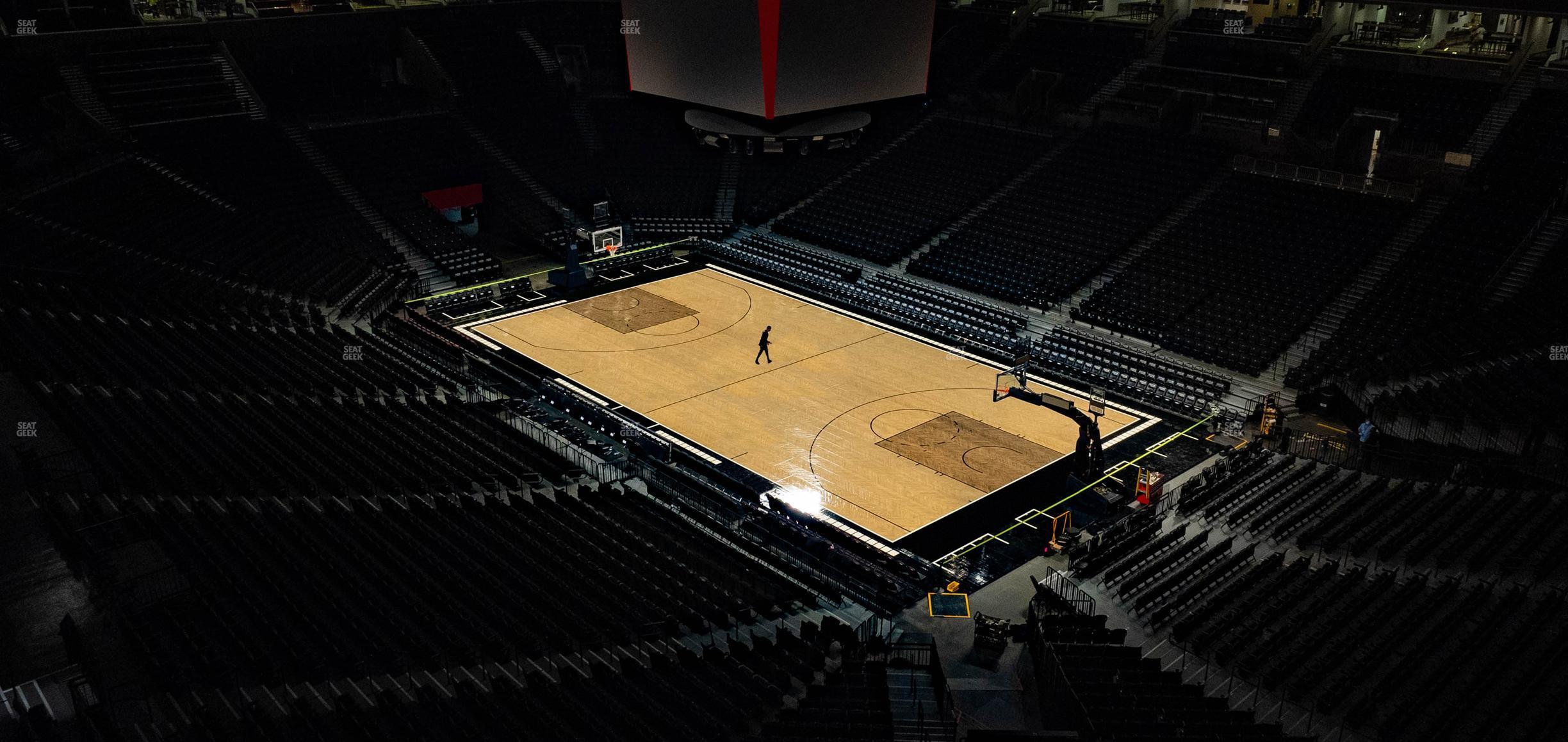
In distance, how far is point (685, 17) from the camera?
25094mm

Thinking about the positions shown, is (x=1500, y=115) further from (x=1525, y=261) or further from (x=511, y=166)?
(x=511, y=166)

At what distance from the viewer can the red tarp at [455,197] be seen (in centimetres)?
4444

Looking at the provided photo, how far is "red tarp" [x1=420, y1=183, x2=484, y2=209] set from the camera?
146 ft

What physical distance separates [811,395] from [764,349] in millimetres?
3035

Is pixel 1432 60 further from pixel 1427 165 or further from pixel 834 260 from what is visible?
pixel 834 260

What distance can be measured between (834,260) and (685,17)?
58.8 ft

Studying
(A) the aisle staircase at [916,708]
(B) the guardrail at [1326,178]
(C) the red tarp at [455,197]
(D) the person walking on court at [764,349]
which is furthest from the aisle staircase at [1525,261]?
(C) the red tarp at [455,197]

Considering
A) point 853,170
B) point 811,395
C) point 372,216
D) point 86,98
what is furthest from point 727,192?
point 86,98

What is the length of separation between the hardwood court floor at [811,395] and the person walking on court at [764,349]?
0.27m

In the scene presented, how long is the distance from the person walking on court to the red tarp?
16.2 metres

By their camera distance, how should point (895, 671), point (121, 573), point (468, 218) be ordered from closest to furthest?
point (121, 573)
point (895, 671)
point (468, 218)

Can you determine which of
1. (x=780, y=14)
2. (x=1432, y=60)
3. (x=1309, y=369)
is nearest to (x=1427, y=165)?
(x=1432, y=60)

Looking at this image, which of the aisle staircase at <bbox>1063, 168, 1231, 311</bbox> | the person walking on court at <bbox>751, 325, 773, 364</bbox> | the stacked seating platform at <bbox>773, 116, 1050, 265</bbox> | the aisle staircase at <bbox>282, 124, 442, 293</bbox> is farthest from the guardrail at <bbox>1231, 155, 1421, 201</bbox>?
the aisle staircase at <bbox>282, 124, 442, 293</bbox>

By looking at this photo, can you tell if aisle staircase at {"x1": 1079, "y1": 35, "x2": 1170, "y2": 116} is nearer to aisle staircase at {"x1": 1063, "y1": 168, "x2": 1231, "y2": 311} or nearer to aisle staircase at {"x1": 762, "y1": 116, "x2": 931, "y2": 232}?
aisle staircase at {"x1": 1063, "y1": 168, "x2": 1231, "y2": 311}
